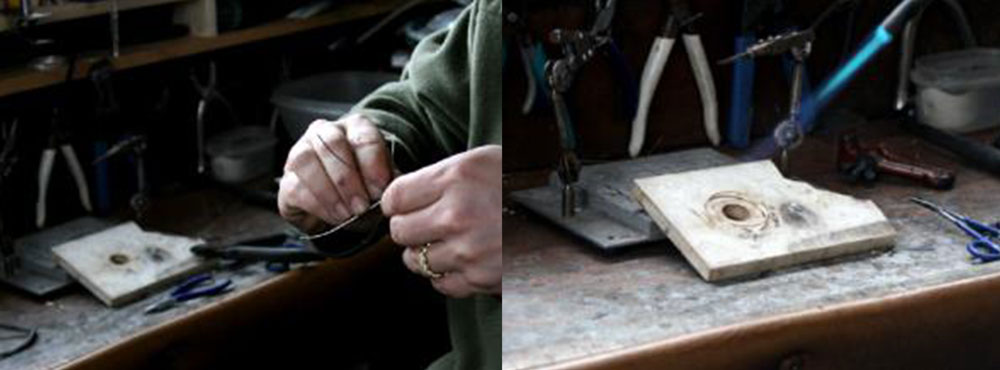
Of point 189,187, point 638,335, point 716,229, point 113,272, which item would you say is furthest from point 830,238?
point 189,187

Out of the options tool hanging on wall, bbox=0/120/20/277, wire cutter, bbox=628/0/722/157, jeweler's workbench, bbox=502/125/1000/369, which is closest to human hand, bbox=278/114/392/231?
jeweler's workbench, bbox=502/125/1000/369

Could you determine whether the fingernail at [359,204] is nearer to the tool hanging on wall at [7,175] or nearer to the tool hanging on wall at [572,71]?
the tool hanging on wall at [572,71]

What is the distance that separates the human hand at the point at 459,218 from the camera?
604 millimetres

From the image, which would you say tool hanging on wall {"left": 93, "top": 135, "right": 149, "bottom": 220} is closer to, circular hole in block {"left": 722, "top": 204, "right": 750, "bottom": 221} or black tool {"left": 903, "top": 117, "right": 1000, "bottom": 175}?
circular hole in block {"left": 722, "top": 204, "right": 750, "bottom": 221}

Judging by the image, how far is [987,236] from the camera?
994 millimetres

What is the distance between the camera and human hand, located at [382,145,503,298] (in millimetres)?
604

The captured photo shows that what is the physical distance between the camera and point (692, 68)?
3.27 feet

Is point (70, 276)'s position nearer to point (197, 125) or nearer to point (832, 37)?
point (197, 125)

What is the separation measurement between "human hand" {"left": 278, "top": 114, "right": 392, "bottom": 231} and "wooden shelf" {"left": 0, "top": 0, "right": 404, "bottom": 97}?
402mm

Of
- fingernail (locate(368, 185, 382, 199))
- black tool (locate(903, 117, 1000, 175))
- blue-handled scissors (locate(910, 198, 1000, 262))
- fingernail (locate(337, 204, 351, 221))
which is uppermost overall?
fingernail (locate(368, 185, 382, 199))

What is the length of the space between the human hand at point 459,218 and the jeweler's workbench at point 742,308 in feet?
0.50

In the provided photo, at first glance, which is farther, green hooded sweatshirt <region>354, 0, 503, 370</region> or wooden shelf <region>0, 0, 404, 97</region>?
wooden shelf <region>0, 0, 404, 97</region>

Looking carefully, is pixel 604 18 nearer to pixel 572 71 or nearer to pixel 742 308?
pixel 572 71

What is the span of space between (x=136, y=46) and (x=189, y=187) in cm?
16
